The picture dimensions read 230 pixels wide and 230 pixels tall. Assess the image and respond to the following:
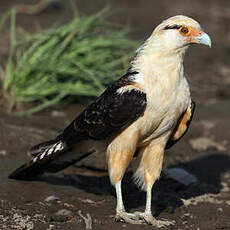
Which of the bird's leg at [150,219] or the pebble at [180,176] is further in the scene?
the pebble at [180,176]

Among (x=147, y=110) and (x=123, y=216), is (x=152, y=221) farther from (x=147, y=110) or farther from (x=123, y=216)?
(x=147, y=110)

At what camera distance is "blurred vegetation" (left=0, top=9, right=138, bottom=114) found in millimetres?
8430

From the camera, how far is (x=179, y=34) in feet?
17.5

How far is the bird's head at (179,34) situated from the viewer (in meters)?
5.34

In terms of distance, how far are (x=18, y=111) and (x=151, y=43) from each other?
354 centimetres

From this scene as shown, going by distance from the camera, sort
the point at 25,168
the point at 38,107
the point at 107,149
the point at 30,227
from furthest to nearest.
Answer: the point at 38,107
the point at 25,168
the point at 107,149
the point at 30,227

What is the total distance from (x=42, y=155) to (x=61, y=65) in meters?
2.84

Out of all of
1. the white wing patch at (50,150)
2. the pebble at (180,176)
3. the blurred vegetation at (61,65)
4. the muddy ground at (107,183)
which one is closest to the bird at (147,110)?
the white wing patch at (50,150)

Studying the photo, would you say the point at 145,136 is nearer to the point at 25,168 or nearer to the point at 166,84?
the point at 166,84

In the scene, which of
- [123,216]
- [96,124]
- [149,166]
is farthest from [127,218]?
[96,124]

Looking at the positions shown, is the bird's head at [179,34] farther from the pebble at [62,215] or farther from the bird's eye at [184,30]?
the pebble at [62,215]

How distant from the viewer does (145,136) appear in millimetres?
5395

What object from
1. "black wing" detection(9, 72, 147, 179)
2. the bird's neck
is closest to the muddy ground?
"black wing" detection(9, 72, 147, 179)

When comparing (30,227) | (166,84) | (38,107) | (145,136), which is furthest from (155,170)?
(38,107)
